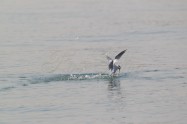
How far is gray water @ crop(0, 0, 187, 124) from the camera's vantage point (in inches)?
964

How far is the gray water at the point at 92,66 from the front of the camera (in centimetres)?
2448

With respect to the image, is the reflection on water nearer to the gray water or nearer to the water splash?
the gray water

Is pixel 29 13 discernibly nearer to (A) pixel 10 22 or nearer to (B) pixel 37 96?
(A) pixel 10 22

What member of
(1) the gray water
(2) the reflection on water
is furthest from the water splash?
(2) the reflection on water

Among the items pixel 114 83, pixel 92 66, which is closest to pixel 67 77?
pixel 114 83

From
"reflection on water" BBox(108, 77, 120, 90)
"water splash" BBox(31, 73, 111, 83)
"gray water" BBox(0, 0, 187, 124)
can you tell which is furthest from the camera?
"water splash" BBox(31, 73, 111, 83)

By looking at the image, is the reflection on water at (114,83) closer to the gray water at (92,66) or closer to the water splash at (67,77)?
the gray water at (92,66)

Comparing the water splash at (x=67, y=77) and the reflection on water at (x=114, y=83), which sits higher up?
the water splash at (x=67, y=77)

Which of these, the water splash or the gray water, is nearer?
the gray water

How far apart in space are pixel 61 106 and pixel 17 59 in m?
10.9

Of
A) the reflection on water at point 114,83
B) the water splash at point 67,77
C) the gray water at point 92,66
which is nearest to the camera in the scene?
the gray water at point 92,66

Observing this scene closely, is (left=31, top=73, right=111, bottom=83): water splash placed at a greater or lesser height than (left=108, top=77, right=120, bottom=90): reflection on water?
greater

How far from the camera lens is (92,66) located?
3366 cm

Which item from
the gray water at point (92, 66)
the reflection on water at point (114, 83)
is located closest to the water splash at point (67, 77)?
the gray water at point (92, 66)
